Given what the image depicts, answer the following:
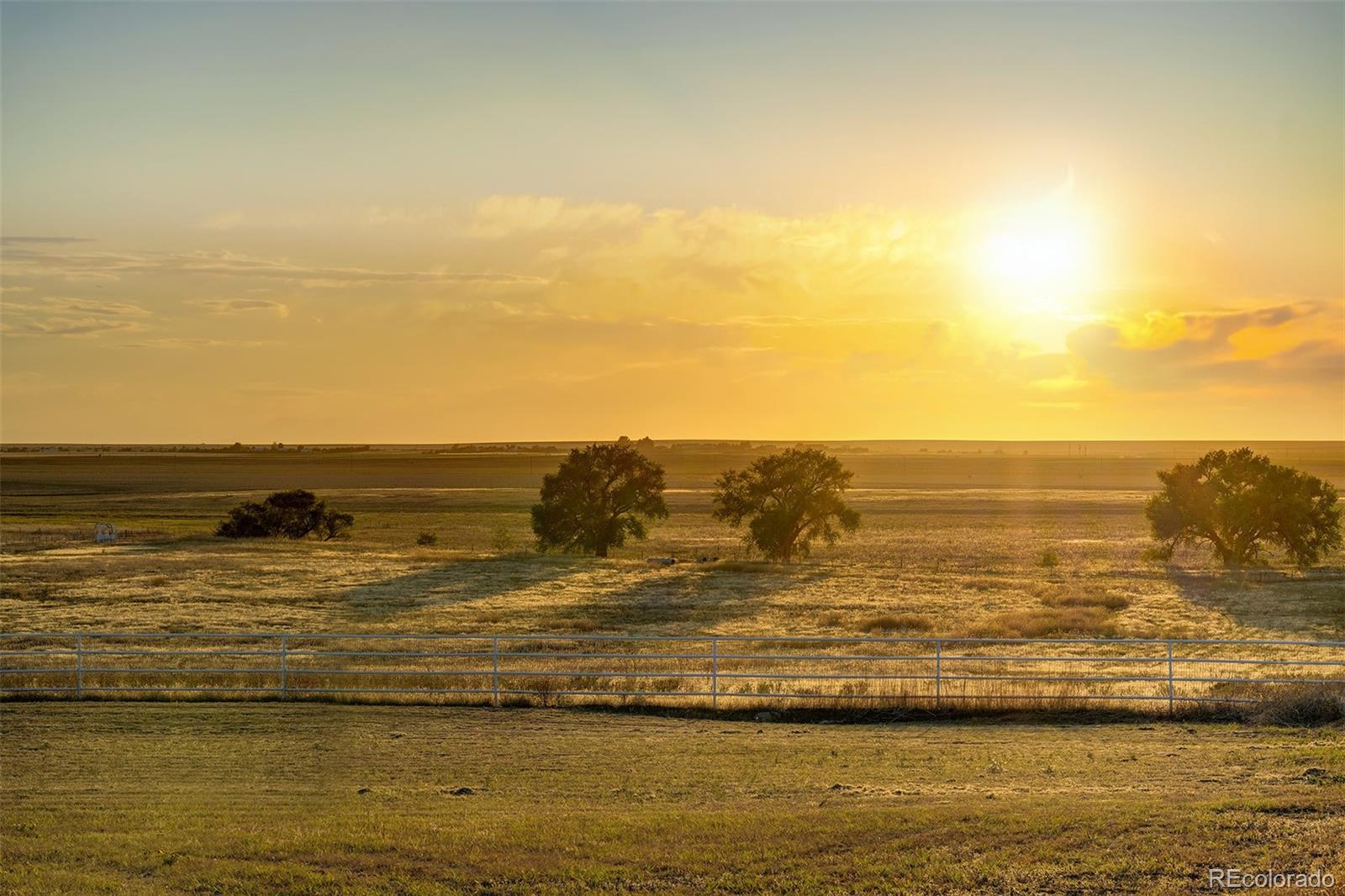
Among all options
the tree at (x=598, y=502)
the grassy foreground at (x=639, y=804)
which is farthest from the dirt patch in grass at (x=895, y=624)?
the tree at (x=598, y=502)

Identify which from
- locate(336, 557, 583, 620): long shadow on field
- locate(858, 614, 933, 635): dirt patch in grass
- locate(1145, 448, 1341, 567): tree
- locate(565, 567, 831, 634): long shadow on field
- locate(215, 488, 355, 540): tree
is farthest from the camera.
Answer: locate(215, 488, 355, 540): tree

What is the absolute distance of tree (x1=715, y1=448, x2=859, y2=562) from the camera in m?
64.3

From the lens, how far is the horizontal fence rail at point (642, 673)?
804 inches

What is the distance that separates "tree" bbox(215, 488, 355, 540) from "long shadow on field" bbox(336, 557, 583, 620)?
67.3 feet

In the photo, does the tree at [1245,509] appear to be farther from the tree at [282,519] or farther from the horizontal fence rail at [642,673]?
the tree at [282,519]

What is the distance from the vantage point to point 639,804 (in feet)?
43.1

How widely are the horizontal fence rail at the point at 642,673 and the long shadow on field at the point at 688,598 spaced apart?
24.6 ft

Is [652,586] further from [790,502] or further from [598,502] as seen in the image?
[790,502]

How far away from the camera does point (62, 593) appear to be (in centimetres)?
4247

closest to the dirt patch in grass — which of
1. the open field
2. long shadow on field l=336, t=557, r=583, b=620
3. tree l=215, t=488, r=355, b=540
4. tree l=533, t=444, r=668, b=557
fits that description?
the open field

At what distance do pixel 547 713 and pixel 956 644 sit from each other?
18913 millimetres

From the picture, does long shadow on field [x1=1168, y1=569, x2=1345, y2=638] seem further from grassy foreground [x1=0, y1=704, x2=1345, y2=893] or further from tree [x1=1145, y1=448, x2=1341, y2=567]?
grassy foreground [x1=0, y1=704, x2=1345, y2=893]

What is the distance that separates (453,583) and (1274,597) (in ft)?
109

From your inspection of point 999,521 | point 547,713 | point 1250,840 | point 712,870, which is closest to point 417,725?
point 547,713
